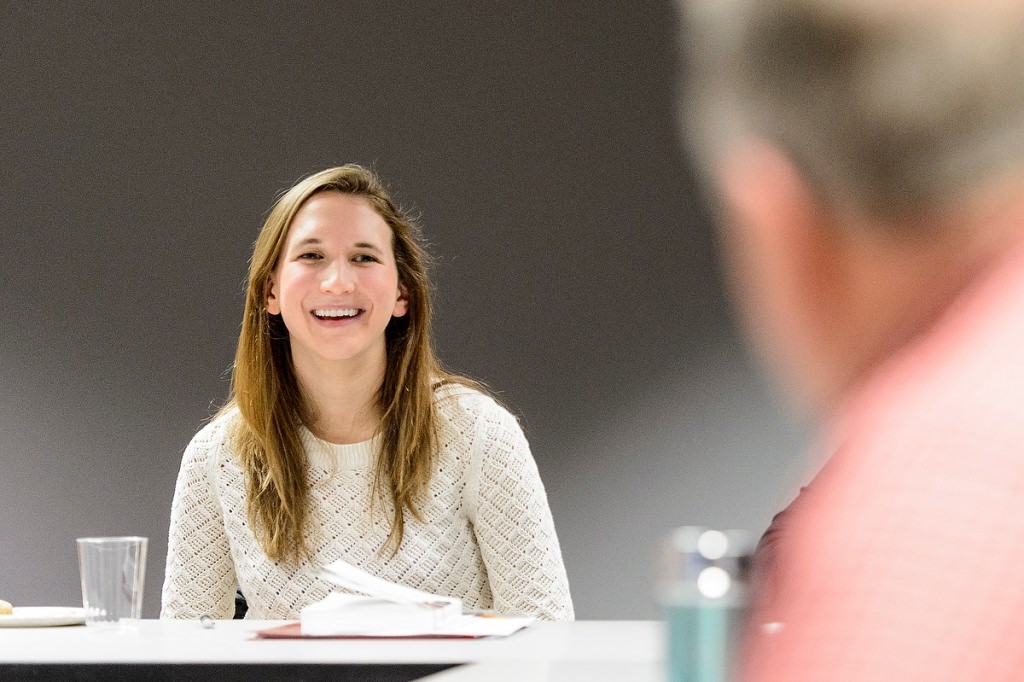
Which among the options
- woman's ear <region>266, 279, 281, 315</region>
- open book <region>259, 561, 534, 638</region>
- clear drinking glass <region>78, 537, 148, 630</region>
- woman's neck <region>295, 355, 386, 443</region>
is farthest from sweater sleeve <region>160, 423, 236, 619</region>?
open book <region>259, 561, 534, 638</region>

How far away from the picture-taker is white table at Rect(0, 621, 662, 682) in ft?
4.39

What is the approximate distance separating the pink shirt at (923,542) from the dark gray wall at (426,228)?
3.51 m

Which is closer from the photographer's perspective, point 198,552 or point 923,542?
point 923,542

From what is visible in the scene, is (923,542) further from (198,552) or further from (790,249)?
(198,552)

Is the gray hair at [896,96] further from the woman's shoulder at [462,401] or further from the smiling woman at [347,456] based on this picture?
the woman's shoulder at [462,401]

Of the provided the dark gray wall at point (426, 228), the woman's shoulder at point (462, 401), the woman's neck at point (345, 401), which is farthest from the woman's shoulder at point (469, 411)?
the dark gray wall at point (426, 228)

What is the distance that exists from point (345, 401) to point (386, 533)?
315mm

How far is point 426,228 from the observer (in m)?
3.89

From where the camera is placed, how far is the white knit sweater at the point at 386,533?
92.0 inches

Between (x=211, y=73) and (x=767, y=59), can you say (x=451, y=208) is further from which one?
(x=767, y=59)

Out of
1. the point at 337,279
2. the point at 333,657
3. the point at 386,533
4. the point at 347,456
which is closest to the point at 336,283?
the point at 337,279

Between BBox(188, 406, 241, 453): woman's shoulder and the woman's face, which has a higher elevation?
the woman's face

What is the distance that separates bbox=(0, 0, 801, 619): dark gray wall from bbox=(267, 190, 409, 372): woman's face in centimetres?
129

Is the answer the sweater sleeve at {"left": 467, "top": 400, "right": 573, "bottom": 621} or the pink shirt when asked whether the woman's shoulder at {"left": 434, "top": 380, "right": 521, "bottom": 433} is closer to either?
the sweater sleeve at {"left": 467, "top": 400, "right": 573, "bottom": 621}
